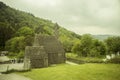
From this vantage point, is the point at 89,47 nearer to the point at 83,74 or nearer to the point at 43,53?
the point at 43,53

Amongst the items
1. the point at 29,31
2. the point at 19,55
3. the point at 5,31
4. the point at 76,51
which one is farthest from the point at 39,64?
the point at 5,31

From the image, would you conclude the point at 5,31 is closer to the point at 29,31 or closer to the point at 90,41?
the point at 29,31

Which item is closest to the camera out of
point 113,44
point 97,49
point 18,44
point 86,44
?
point 18,44

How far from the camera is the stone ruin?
27203mm

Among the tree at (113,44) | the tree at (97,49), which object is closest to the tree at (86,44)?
the tree at (97,49)

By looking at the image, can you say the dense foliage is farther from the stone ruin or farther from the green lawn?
the green lawn

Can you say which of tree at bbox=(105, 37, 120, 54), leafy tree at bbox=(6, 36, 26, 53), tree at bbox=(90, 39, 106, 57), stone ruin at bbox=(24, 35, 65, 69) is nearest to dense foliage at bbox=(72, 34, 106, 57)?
tree at bbox=(90, 39, 106, 57)

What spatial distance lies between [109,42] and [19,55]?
93.5ft

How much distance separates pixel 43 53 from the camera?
28516 mm

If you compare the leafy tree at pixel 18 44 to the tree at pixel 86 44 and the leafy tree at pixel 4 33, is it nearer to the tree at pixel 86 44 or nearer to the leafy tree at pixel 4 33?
the leafy tree at pixel 4 33

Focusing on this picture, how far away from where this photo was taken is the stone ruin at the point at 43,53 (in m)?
27.2

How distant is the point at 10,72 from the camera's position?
22156 millimetres

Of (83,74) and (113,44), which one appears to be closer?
(83,74)

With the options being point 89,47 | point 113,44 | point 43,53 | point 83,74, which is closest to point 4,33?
point 89,47
